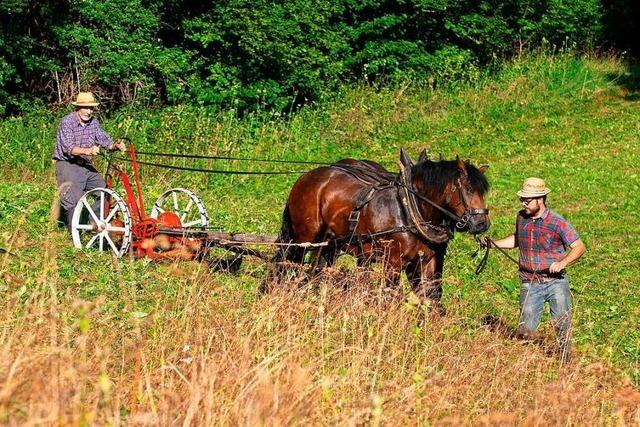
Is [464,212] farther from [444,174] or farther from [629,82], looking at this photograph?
[629,82]

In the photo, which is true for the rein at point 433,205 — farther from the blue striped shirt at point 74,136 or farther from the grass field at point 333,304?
the blue striped shirt at point 74,136

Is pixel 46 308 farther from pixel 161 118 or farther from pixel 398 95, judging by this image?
pixel 398 95

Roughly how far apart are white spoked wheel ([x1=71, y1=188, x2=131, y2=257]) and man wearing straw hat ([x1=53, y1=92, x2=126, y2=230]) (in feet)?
1.13

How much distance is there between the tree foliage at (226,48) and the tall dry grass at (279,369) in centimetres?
1403

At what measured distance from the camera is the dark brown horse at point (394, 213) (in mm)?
8516

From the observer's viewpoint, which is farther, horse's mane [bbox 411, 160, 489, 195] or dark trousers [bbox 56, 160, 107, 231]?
dark trousers [bbox 56, 160, 107, 231]

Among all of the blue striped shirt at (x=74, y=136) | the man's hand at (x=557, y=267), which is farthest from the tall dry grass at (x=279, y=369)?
the blue striped shirt at (x=74, y=136)

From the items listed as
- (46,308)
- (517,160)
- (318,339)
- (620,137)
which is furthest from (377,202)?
(620,137)

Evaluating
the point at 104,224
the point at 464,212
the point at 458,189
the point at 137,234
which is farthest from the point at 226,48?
the point at 464,212

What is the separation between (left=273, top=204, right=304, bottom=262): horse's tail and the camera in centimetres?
965

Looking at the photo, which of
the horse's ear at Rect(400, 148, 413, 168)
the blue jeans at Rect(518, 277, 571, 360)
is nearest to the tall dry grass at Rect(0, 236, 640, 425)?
the blue jeans at Rect(518, 277, 571, 360)

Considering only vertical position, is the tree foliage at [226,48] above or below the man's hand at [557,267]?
above

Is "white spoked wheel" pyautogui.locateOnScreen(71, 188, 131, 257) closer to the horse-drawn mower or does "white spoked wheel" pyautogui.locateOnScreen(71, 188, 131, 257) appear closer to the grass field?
the horse-drawn mower

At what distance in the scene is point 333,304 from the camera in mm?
7062
